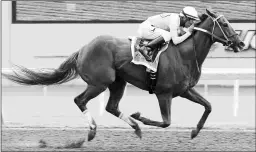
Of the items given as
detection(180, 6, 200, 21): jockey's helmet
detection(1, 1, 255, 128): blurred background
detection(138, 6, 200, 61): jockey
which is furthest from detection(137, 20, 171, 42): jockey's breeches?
detection(1, 1, 255, 128): blurred background

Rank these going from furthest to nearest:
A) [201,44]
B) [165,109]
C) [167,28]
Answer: [167,28] → [201,44] → [165,109]

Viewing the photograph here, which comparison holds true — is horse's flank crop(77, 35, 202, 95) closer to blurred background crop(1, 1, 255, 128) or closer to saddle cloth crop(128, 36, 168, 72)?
saddle cloth crop(128, 36, 168, 72)

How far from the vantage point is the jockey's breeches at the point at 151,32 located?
899 cm

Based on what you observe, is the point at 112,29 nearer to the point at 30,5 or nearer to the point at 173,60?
the point at 30,5

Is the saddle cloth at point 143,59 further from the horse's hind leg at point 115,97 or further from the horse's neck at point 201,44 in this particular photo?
the horse's hind leg at point 115,97

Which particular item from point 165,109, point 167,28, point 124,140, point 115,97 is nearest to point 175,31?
point 167,28

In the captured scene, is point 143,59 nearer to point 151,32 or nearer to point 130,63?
point 130,63

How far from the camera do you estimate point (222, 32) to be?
29.5 ft

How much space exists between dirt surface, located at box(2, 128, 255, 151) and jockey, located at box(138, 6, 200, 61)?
1.03 metres

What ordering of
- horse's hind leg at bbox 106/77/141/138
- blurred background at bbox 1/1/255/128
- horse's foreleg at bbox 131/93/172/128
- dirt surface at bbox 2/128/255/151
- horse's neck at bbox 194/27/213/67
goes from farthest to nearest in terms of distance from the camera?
blurred background at bbox 1/1/255/128 → horse's hind leg at bbox 106/77/141/138 → horse's neck at bbox 194/27/213/67 → horse's foreleg at bbox 131/93/172/128 → dirt surface at bbox 2/128/255/151

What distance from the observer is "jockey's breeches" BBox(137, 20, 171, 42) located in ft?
29.5

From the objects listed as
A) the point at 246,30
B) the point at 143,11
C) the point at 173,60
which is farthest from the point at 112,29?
the point at 173,60

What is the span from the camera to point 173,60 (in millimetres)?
8961

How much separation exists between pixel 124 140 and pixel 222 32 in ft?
5.62
